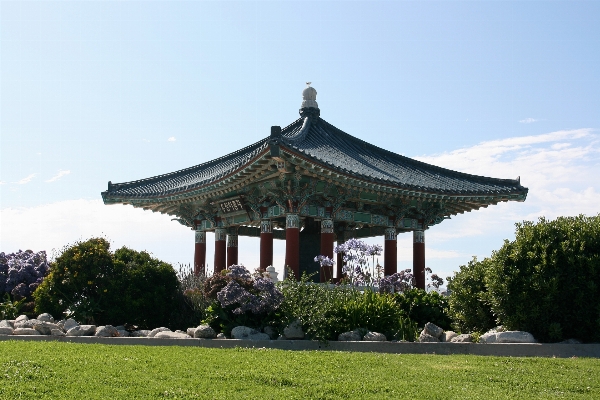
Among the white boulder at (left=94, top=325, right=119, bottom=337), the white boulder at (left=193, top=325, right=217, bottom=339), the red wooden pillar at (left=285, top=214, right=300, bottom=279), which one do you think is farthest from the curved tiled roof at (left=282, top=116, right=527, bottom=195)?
the white boulder at (left=94, top=325, right=119, bottom=337)

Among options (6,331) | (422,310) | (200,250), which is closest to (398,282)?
(422,310)

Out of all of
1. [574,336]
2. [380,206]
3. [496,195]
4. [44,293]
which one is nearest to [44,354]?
[44,293]

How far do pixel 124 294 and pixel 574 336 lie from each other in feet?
31.0

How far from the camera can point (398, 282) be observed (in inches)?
603

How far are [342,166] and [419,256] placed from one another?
534cm

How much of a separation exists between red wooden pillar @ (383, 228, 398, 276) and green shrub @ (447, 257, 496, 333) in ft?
28.8

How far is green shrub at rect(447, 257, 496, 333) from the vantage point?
1312 centimetres

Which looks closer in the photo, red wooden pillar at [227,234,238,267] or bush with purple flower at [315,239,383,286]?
bush with purple flower at [315,239,383,286]

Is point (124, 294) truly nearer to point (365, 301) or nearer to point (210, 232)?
point (365, 301)

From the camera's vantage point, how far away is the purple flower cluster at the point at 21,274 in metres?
18.6

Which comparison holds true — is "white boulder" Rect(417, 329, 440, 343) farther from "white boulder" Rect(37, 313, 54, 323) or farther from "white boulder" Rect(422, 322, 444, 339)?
"white boulder" Rect(37, 313, 54, 323)

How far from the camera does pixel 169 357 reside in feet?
31.7

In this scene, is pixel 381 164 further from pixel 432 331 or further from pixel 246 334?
pixel 246 334

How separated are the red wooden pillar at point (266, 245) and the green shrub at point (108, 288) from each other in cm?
508
